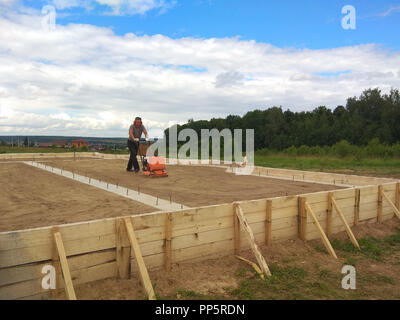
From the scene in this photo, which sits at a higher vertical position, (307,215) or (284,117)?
(284,117)

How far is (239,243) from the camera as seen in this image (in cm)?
526

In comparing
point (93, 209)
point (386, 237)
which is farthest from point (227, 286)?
point (386, 237)

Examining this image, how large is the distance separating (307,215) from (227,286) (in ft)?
8.61

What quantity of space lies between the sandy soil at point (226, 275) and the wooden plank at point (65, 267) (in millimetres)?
292

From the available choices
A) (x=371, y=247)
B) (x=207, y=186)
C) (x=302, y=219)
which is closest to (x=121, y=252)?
(x=302, y=219)

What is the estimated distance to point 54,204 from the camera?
706cm

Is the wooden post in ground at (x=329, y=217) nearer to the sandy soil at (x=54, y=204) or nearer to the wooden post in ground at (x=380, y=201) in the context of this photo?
the wooden post in ground at (x=380, y=201)

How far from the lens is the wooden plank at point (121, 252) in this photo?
4.18 meters

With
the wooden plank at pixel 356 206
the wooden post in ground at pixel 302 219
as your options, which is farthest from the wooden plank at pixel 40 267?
the wooden plank at pixel 356 206

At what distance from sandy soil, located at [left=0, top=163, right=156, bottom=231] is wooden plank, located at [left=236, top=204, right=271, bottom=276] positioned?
2.07 m

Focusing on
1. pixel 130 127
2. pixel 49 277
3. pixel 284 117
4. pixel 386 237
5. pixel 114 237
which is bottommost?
pixel 386 237

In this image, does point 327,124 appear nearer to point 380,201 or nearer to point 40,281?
point 380,201

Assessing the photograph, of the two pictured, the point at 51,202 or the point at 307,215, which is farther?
the point at 51,202
